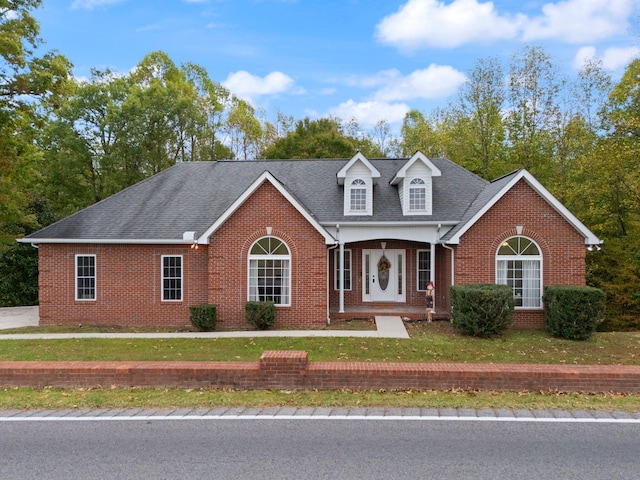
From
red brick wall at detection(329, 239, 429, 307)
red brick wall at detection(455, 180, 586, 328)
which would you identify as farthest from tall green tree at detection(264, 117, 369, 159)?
red brick wall at detection(455, 180, 586, 328)

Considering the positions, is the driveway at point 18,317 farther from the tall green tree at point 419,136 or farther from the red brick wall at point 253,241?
the tall green tree at point 419,136

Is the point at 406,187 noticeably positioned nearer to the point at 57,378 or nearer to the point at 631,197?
the point at 631,197

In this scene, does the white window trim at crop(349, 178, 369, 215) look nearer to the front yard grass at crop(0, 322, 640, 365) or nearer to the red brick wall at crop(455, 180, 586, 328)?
the red brick wall at crop(455, 180, 586, 328)

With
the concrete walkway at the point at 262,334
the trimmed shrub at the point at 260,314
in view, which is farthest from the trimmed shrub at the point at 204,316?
the trimmed shrub at the point at 260,314

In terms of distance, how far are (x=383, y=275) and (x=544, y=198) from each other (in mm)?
6753

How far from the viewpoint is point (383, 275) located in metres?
19.4

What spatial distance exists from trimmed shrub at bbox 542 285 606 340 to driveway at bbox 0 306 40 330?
18.0 metres

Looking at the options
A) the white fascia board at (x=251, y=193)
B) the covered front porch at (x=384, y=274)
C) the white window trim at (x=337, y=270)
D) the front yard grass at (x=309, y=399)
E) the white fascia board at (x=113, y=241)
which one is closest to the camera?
the front yard grass at (x=309, y=399)

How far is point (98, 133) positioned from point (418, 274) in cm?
2284

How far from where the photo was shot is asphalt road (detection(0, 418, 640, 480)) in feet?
16.6

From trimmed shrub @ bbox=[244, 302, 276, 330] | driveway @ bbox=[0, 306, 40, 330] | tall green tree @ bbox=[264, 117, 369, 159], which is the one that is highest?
tall green tree @ bbox=[264, 117, 369, 159]

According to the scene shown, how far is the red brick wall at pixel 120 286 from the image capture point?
56.2 feet

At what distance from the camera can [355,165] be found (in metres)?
18.3

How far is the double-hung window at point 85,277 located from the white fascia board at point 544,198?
13.1 m
